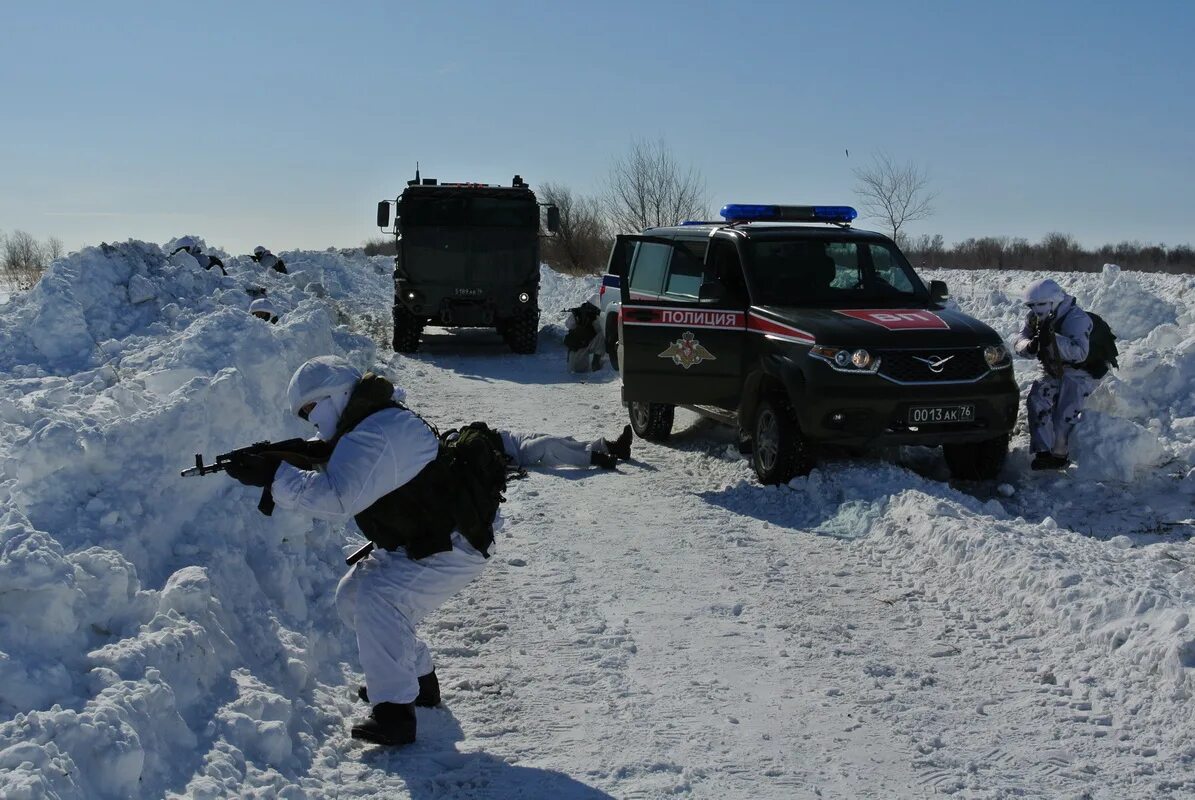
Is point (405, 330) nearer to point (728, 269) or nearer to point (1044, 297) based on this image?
point (728, 269)

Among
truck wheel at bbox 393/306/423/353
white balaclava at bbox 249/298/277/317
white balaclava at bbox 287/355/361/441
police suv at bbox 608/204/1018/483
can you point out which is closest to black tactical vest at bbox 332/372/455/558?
white balaclava at bbox 287/355/361/441

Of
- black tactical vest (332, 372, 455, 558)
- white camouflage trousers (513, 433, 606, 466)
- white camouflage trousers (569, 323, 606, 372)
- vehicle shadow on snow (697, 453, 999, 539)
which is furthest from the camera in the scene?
white camouflage trousers (569, 323, 606, 372)

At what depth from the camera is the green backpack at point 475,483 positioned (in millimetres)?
4367

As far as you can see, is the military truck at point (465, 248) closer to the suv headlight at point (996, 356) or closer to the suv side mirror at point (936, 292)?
the suv side mirror at point (936, 292)

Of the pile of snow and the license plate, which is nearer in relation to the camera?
the license plate

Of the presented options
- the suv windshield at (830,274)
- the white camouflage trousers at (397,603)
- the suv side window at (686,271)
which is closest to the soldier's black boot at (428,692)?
the white camouflage trousers at (397,603)

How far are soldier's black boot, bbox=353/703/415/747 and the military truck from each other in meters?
13.3

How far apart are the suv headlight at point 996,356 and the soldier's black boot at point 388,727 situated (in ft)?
17.3

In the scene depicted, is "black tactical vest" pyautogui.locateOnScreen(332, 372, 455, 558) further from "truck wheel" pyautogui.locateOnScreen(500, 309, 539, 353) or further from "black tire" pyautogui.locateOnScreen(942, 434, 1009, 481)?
"truck wheel" pyautogui.locateOnScreen(500, 309, 539, 353)

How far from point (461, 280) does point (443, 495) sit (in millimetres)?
13316

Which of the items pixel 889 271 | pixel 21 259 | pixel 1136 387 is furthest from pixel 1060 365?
pixel 21 259

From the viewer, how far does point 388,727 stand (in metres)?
4.31

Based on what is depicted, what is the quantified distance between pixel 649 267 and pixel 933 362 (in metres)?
3.08

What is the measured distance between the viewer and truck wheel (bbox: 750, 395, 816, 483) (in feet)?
27.0
